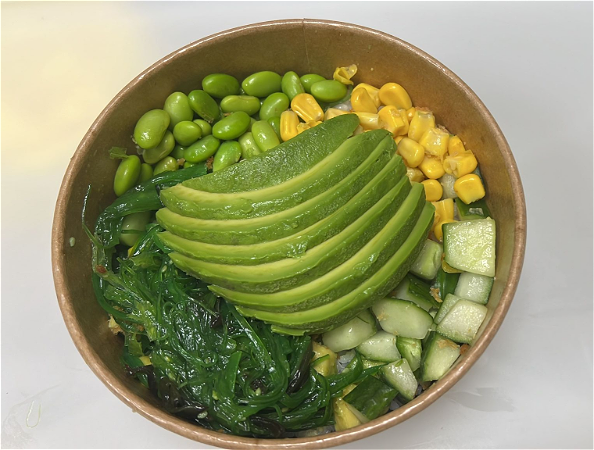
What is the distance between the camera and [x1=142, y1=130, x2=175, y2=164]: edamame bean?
8.02 ft

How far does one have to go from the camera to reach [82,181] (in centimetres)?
228

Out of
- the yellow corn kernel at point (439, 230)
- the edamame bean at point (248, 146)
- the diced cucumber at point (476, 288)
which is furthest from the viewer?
the edamame bean at point (248, 146)

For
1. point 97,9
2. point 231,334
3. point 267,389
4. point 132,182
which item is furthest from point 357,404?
point 97,9

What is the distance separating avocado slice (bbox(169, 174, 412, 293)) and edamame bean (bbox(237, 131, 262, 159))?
0.66m

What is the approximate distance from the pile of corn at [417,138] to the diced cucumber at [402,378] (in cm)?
61

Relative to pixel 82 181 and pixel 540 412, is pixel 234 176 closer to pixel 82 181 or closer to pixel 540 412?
pixel 82 181

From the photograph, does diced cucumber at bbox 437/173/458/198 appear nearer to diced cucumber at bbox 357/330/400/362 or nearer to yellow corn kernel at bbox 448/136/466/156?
yellow corn kernel at bbox 448/136/466/156

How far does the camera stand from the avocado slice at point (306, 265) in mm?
1892

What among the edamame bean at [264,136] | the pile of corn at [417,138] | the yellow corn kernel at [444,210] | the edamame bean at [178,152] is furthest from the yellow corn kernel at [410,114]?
the edamame bean at [178,152]

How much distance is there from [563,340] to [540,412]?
0.37 metres

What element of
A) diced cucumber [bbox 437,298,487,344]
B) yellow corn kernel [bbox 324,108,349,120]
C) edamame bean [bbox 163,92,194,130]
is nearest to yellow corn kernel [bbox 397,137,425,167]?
yellow corn kernel [bbox 324,108,349,120]

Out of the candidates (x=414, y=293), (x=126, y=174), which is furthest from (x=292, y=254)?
(x=126, y=174)

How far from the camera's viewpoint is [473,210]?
2361 mm

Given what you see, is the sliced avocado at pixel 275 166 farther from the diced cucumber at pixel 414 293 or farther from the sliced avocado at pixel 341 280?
the diced cucumber at pixel 414 293
